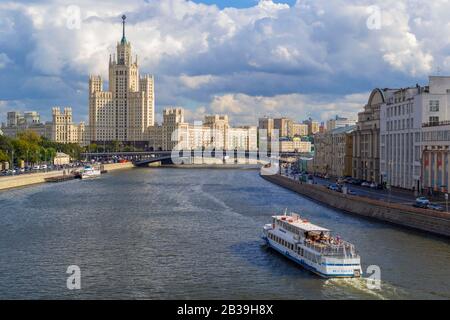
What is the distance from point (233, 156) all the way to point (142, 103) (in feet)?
111

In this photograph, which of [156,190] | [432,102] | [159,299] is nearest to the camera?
[159,299]

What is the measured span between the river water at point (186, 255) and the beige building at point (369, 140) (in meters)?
13.1

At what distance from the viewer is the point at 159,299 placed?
20.1 metres

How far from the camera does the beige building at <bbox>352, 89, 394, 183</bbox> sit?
57366 mm

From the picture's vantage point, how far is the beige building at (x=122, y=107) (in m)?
174

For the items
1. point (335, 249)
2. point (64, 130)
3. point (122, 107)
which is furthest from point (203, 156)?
point (335, 249)

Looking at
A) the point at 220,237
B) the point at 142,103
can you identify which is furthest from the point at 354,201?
the point at 142,103

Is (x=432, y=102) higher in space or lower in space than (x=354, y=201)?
higher

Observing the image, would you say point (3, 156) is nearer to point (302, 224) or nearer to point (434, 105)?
point (434, 105)

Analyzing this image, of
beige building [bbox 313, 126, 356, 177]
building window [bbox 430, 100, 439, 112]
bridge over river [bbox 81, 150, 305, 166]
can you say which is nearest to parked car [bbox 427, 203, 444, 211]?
building window [bbox 430, 100, 439, 112]

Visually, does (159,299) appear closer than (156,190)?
Yes

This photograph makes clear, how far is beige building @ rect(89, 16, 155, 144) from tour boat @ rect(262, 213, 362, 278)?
146672mm
